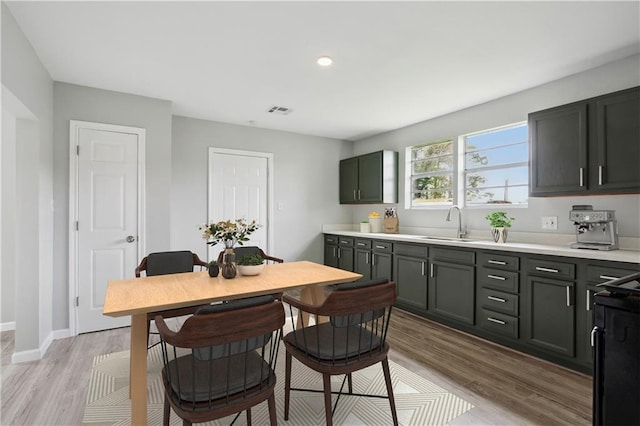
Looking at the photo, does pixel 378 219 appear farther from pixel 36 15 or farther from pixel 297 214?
pixel 36 15

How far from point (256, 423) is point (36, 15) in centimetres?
295

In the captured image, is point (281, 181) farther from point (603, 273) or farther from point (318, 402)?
point (603, 273)

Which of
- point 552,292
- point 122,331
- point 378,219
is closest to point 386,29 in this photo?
point 552,292

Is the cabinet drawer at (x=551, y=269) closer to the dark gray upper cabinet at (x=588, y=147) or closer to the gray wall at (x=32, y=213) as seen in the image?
the dark gray upper cabinet at (x=588, y=147)

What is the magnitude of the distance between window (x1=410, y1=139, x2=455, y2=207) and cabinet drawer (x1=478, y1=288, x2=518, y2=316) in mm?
1509

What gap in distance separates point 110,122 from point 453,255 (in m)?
3.87

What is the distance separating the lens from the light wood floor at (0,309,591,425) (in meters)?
2.00

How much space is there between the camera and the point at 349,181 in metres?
5.61

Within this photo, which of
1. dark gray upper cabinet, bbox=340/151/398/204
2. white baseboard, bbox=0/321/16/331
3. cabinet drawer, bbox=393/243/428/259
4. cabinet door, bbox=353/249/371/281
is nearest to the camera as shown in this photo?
white baseboard, bbox=0/321/16/331

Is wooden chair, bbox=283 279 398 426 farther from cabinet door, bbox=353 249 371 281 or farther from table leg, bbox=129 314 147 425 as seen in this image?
cabinet door, bbox=353 249 371 281

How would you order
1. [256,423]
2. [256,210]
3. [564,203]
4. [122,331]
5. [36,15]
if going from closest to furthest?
[256,423] < [36,15] < [564,203] < [122,331] < [256,210]

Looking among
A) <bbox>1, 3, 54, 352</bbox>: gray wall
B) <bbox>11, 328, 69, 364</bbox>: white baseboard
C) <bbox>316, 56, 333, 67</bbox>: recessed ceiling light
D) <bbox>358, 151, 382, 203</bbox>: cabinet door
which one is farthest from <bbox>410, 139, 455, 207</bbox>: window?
<bbox>11, 328, 69, 364</bbox>: white baseboard

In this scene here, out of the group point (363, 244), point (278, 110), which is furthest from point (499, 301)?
point (278, 110)

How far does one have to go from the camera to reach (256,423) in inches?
76.0
